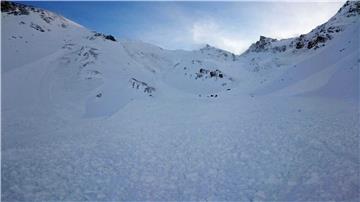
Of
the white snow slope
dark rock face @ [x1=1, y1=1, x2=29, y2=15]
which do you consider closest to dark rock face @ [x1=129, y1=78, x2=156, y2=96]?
the white snow slope

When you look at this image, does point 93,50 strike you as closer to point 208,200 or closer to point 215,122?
point 215,122

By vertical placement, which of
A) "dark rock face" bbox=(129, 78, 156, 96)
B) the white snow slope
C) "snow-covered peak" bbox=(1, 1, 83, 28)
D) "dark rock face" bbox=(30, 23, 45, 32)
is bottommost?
the white snow slope

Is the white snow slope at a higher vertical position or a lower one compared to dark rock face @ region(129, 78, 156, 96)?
lower

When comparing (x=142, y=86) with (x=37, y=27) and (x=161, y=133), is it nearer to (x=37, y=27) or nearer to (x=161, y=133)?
(x=161, y=133)

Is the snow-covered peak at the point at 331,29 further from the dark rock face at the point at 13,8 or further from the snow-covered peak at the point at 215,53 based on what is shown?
the dark rock face at the point at 13,8

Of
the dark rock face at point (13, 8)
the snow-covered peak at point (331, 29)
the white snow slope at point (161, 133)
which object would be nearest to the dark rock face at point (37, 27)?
the dark rock face at point (13, 8)

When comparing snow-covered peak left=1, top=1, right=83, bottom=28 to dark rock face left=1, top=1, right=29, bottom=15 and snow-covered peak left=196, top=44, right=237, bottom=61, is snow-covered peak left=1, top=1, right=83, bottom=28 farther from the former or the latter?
snow-covered peak left=196, top=44, right=237, bottom=61

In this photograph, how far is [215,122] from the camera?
17.2 meters

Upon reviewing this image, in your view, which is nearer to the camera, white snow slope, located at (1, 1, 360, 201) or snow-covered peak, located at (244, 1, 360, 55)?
white snow slope, located at (1, 1, 360, 201)

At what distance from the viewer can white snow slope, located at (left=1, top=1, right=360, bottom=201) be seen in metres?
9.59

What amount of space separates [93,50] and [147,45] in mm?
20780

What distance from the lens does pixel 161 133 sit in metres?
15.6

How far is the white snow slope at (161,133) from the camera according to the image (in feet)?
31.4

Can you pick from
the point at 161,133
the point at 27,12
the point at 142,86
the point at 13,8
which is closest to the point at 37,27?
the point at 27,12
